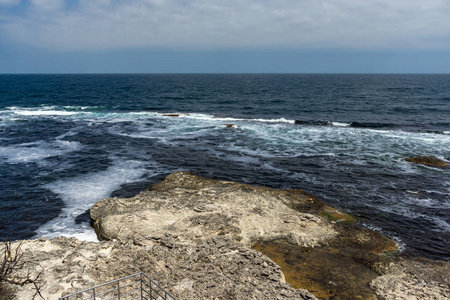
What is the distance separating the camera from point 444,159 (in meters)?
31.0

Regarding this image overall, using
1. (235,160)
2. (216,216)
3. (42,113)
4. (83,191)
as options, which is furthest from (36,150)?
(42,113)

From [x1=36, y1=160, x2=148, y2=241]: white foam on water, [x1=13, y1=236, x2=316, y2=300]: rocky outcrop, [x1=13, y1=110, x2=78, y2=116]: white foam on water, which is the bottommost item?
[x1=36, y1=160, x2=148, y2=241]: white foam on water

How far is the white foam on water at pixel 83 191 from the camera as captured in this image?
17922 millimetres

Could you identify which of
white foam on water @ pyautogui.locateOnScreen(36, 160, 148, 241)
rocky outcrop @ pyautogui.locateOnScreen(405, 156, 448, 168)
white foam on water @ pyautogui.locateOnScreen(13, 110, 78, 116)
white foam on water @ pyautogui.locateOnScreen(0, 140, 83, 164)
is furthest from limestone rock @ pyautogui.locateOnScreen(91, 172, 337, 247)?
white foam on water @ pyautogui.locateOnScreen(13, 110, 78, 116)

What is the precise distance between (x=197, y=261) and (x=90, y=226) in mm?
9520

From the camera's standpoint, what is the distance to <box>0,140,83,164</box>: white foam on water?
30.5 metres

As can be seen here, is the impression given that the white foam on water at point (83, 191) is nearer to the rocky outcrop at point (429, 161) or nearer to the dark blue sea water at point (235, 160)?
the dark blue sea water at point (235, 160)

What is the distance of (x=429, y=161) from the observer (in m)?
29.4

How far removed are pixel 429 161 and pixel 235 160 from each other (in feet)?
61.2

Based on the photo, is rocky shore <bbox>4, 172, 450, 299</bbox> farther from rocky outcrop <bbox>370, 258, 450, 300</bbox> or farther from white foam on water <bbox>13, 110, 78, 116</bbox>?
white foam on water <bbox>13, 110, 78, 116</bbox>

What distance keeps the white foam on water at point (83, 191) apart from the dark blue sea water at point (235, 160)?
8 cm

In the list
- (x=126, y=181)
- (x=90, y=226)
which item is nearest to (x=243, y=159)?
(x=126, y=181)

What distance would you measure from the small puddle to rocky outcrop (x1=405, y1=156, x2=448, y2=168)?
19269mm

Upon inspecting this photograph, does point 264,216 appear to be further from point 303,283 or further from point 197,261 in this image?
point 197,261
